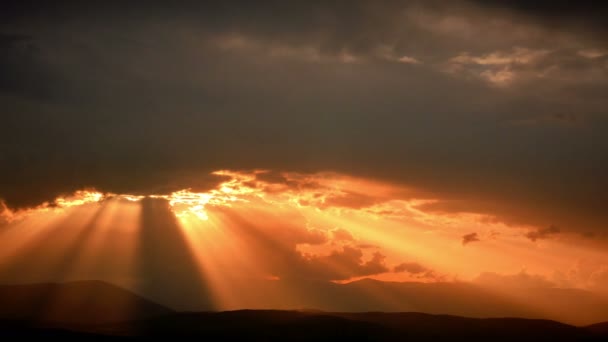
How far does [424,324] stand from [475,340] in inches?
1159

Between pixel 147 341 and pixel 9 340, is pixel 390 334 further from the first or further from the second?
pixel 9 340

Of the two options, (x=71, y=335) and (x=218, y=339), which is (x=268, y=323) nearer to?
(x=218, y=339)

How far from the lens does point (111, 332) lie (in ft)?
561

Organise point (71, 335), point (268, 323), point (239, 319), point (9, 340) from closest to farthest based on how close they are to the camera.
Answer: point (9, 340) < point (71, 335) < point (268, 323) < point (239, 319)

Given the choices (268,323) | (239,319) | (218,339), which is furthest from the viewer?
(239,319)

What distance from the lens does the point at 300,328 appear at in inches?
6678

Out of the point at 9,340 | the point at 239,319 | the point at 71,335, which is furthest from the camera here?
the point at 239,319

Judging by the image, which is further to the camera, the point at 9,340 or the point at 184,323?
the point at 184,323

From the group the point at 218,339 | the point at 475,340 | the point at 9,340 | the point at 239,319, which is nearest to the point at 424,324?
the point at 475,340

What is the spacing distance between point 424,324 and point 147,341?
9387cm

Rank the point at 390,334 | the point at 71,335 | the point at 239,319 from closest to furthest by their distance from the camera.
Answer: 1. the point at 71,335
2. the point at 390,334
3. the point at 239,319

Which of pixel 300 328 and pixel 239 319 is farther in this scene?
pixel 239 319

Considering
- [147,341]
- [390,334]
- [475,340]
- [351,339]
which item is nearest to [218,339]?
[147,341]

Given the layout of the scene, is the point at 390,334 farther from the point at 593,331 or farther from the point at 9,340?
the point at 9,340
